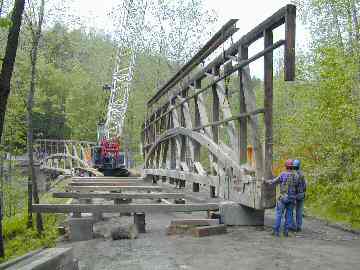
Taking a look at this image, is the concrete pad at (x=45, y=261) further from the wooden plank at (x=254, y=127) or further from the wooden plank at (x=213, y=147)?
the wooden plank at (x=213, y=147)

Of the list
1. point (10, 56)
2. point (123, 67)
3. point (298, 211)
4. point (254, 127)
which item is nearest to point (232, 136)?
point (254, 127)

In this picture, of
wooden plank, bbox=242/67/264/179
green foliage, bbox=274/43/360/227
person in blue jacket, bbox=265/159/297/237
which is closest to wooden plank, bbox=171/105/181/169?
green foliage, bbox=274/43/360/227

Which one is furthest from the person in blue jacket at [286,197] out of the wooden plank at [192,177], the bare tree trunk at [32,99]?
the bare tree trunk at [32,99]

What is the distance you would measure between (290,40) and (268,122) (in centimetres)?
140

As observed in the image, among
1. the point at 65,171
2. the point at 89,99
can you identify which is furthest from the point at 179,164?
the point at 89,99

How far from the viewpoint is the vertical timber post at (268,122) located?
812 centimetres

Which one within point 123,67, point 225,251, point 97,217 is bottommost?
point 225,251

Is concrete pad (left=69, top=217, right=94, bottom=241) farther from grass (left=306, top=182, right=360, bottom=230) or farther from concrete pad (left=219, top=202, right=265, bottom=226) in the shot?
grass (left=306, top=182, right=360, bottom=230)

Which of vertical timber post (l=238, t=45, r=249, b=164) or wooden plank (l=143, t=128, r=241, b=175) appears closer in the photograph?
vertical timber post (l=238, t=45, r=249, b=164)

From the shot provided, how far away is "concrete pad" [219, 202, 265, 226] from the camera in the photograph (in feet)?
30.1

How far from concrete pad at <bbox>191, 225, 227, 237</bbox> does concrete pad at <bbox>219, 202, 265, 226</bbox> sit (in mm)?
744

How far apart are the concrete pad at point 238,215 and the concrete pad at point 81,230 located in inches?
99.7

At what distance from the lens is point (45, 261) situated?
156 inches

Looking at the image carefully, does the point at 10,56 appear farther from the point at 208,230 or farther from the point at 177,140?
the point at 177,140
